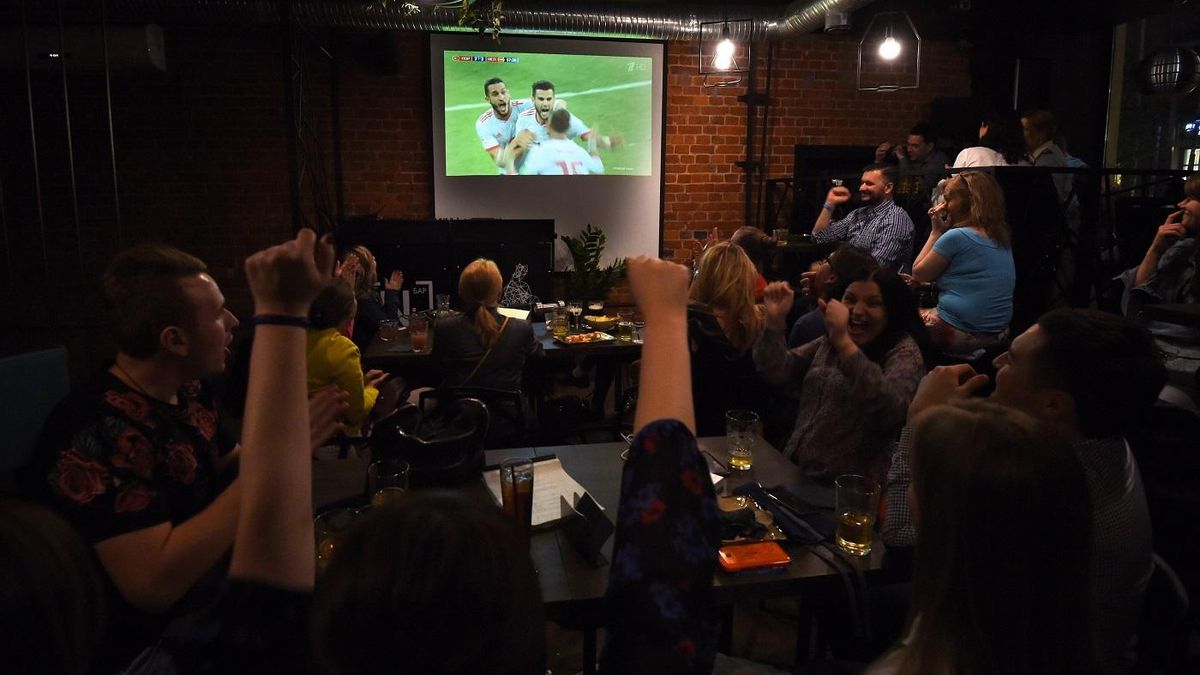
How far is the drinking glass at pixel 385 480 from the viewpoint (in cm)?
180

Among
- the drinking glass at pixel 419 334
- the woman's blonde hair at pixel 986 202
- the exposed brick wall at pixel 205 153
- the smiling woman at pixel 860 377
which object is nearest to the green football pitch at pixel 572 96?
the exposed brick wall at pixel 205 153

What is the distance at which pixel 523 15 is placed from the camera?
573 centimetres

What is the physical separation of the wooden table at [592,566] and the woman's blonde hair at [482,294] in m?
1.42

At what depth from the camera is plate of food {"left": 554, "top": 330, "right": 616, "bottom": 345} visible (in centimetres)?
423

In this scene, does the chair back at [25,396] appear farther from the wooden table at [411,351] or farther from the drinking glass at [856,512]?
the drinking glass at [856,512]

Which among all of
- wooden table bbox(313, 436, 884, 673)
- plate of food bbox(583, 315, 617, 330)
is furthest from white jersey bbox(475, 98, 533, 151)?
wooden table bbox(313, 436, 884, 673)

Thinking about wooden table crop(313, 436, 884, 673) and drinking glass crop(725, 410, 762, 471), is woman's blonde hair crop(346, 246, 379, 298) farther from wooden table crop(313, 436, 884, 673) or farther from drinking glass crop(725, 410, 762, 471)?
drinking glass crop(725, 410, 762, 471)

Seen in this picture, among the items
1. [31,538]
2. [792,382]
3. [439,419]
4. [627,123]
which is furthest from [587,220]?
[31,538]

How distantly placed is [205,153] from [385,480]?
5293mm

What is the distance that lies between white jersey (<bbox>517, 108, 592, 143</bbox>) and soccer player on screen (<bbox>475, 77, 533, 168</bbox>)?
5cm

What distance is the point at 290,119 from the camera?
582 centimetres

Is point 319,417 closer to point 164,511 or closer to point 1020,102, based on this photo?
point 164,511

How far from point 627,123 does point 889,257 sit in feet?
8.60

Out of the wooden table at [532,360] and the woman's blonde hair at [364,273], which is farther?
the woman's blonde hair at [364,273]
